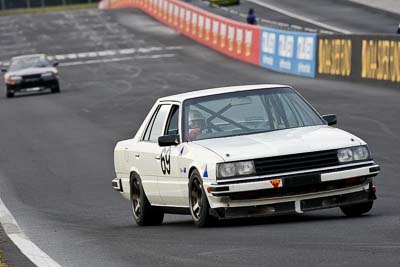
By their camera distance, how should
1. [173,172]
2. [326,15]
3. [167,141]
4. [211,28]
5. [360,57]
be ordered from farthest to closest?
[326,15], [211,28], [360,57], [173,172], [167,141]

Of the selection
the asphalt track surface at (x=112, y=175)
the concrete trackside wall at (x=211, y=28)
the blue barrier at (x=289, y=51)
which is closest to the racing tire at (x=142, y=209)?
the asphalt track surface at (x=112, y=175)

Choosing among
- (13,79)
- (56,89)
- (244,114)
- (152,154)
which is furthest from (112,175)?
(56,89)

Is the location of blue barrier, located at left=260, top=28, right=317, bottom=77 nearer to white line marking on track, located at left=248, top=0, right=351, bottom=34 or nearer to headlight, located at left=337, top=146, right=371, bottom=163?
white line marking on track, located at left=248, top=0, right=351, bottom=34

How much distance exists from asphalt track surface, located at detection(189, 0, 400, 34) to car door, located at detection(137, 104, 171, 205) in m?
45.0

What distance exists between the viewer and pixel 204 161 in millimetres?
11211

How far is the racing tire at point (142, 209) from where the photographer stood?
13.0 meters

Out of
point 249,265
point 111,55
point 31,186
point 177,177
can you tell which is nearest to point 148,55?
point 111,55

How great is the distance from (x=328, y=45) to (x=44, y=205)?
21320mm

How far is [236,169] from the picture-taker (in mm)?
11008

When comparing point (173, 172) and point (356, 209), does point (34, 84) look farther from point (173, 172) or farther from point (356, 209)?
point (356, 209)

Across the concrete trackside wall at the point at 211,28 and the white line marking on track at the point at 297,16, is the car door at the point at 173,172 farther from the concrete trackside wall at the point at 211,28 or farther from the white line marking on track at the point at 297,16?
the white line marking on track at the point at 297,16

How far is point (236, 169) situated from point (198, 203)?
651mm

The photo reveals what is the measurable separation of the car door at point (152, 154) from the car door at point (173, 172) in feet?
0.30

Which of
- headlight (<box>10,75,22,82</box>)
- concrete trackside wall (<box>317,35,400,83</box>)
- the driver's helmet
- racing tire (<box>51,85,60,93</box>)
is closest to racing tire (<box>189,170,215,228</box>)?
the driver's helmet
